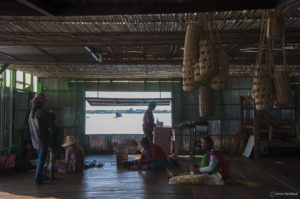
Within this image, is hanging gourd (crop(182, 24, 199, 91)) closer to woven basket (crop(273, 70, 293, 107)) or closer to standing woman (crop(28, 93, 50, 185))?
woven basket (crop(273, 70, 293, 107))

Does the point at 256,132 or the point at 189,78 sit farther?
the point at 256,132

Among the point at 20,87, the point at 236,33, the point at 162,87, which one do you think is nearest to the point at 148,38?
the point at 236,33

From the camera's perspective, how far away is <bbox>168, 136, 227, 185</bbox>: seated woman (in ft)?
23.9

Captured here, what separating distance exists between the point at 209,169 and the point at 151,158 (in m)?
2.90

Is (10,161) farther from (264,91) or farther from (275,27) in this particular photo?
(275,27)

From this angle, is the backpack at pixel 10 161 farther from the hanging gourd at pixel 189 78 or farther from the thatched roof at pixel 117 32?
the hanging gourd at pixel 189 78

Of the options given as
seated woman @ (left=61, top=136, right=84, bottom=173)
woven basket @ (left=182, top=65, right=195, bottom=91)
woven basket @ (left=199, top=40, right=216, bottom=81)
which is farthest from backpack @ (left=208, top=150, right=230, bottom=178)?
seated woman @ (left=61, top=136, right=84, bottom=173)

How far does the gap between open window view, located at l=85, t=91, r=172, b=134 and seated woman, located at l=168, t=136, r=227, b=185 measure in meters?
8.98

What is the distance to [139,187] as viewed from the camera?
759 centimetres

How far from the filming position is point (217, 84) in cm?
457

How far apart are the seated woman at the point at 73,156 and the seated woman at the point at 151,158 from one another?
1.44m

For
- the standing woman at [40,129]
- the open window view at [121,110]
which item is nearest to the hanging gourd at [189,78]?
the standing woman at [40,129]

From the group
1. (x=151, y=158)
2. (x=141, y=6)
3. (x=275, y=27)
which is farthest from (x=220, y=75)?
(x=151, y=158)

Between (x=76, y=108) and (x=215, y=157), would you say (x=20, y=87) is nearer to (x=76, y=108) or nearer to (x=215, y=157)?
(x=76, y=108)
